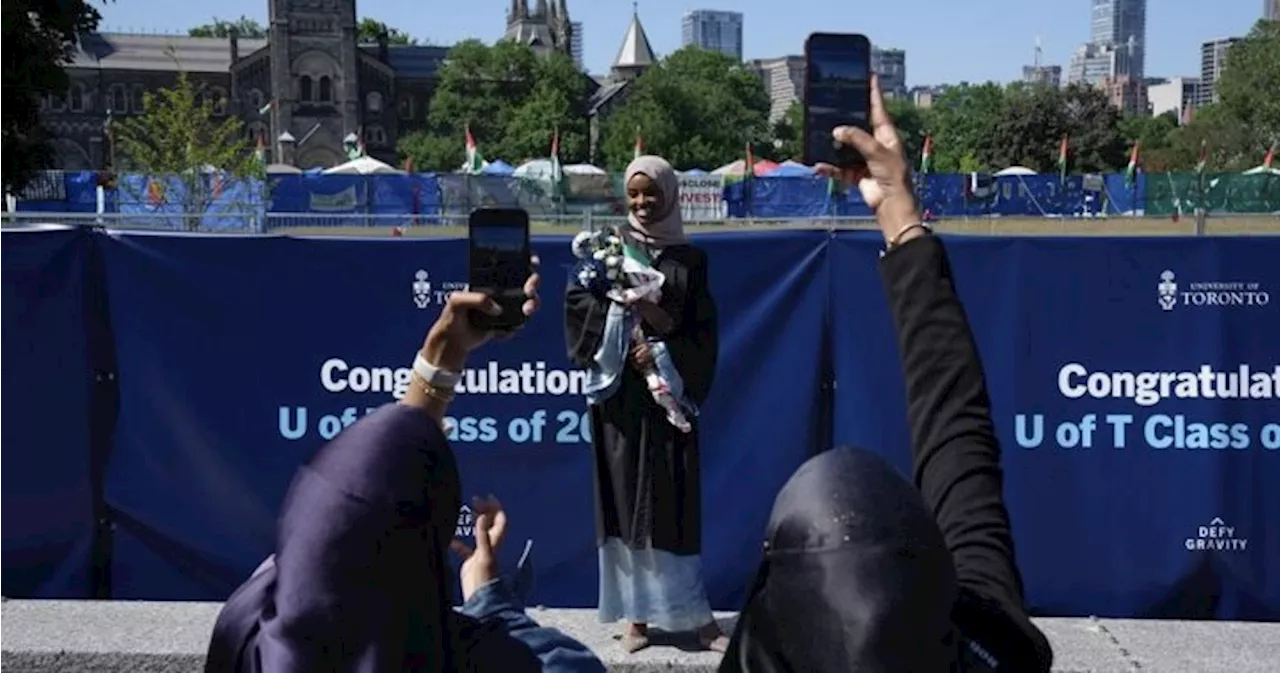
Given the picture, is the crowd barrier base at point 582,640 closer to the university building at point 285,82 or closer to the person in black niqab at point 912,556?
the person in black niqab at point 912,556

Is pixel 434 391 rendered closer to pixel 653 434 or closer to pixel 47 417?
pixel 653 434

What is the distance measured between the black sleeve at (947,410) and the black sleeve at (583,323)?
349cm

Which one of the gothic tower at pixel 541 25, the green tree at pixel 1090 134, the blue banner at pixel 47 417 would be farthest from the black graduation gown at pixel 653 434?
the gothic tower at pixel 541 25

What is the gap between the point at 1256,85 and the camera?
77812 millimetres

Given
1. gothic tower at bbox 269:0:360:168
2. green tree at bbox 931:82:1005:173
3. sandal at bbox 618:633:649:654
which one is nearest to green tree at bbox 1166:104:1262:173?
green tree at bbox 931:82:1005:173

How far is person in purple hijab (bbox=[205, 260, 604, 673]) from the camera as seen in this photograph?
1902 millimetres

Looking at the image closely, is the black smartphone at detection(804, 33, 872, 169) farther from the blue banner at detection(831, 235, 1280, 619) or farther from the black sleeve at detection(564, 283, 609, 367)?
the blue banner at detection(831, 235, 1280, 619)

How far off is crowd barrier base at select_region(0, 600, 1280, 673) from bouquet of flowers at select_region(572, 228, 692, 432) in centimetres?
100

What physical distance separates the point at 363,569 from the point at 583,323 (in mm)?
3943

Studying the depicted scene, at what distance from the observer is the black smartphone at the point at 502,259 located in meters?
2.83

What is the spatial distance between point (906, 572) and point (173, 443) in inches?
210

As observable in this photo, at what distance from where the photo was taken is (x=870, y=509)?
5.49ft

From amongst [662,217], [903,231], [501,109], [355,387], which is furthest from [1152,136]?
[903,231]

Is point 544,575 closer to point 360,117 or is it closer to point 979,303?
point 979,303
